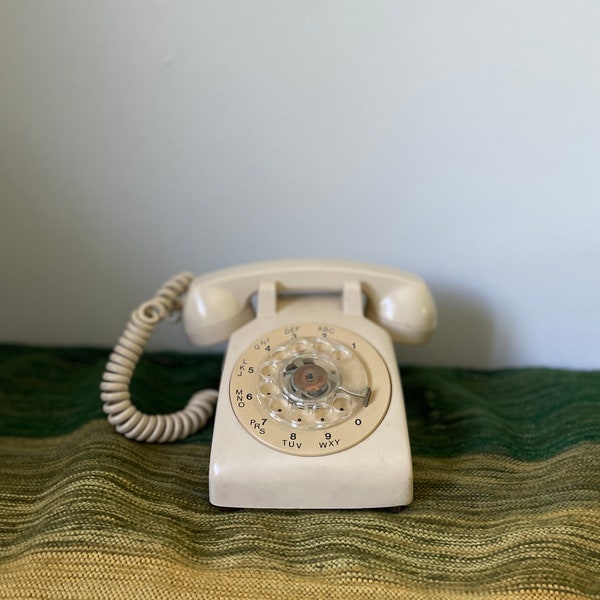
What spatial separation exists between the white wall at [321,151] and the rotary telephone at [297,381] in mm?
109

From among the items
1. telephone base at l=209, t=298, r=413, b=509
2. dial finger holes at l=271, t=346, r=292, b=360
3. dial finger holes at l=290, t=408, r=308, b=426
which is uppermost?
dial finger holes at l=271, t=346, r=292, b=360

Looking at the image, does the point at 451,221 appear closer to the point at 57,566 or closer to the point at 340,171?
the point at 340,171

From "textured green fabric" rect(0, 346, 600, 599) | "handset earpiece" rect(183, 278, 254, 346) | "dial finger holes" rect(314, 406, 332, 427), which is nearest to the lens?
"textured green fabric" rect(0, 346, 600, 599)

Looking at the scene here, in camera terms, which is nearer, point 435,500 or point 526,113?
point 435,500

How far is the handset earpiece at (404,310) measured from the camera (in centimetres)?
87

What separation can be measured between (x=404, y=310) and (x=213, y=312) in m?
0.24

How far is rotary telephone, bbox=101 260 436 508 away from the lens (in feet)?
2.30

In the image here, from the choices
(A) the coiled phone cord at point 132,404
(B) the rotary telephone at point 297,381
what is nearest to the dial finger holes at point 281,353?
(B) the rotary telephone at point 297,381

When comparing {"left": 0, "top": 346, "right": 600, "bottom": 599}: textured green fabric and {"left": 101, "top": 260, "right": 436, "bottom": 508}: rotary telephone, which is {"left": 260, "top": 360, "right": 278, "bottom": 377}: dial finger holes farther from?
{"left": 0, "top": 346, "right": 600, "bottom": 599}: textured green fabric

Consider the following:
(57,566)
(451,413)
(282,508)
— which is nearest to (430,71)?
(451,413)

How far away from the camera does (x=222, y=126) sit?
0.90m

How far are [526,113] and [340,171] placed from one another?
0.81 feet

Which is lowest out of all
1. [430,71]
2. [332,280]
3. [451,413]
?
[451,413]

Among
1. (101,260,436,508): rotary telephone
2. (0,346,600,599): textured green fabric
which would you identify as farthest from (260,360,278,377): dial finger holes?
(0,346,600,599): textured green fabric
